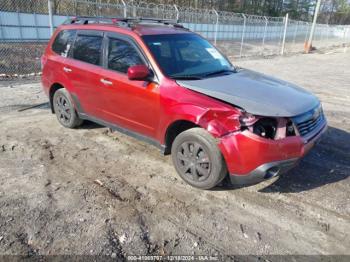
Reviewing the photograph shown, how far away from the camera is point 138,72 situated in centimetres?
375

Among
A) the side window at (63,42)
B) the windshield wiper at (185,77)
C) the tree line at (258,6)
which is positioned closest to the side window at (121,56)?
the windshield wiper at (185,77)

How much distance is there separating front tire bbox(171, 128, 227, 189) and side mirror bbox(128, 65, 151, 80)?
85cm

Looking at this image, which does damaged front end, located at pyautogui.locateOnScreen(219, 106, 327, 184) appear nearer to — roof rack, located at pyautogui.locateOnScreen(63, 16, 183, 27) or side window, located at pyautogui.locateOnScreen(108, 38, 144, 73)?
side window, located at pyautogui.locateOnScreen(108, 38, 144, 73)

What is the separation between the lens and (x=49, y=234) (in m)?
2.90

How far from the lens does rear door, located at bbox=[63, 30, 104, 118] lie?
4594mm

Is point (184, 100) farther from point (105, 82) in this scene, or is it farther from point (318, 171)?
point (318, 171)

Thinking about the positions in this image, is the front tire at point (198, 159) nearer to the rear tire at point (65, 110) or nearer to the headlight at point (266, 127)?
the headlight at point (266, 127)

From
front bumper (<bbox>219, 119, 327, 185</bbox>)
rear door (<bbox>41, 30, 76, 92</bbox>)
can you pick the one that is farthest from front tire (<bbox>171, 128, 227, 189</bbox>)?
rear door (<bbox>41, 30, 76, 92</bbox>)

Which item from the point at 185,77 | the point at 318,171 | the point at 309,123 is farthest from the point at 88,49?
the point at 318,171

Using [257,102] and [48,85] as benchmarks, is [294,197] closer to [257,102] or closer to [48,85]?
[257,102]

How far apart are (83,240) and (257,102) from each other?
7.26 feet

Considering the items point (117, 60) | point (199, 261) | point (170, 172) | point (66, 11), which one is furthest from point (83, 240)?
point (66, 11)

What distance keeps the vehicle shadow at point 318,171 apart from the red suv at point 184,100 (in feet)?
2.05

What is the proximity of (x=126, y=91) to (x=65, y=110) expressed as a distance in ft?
6.04
